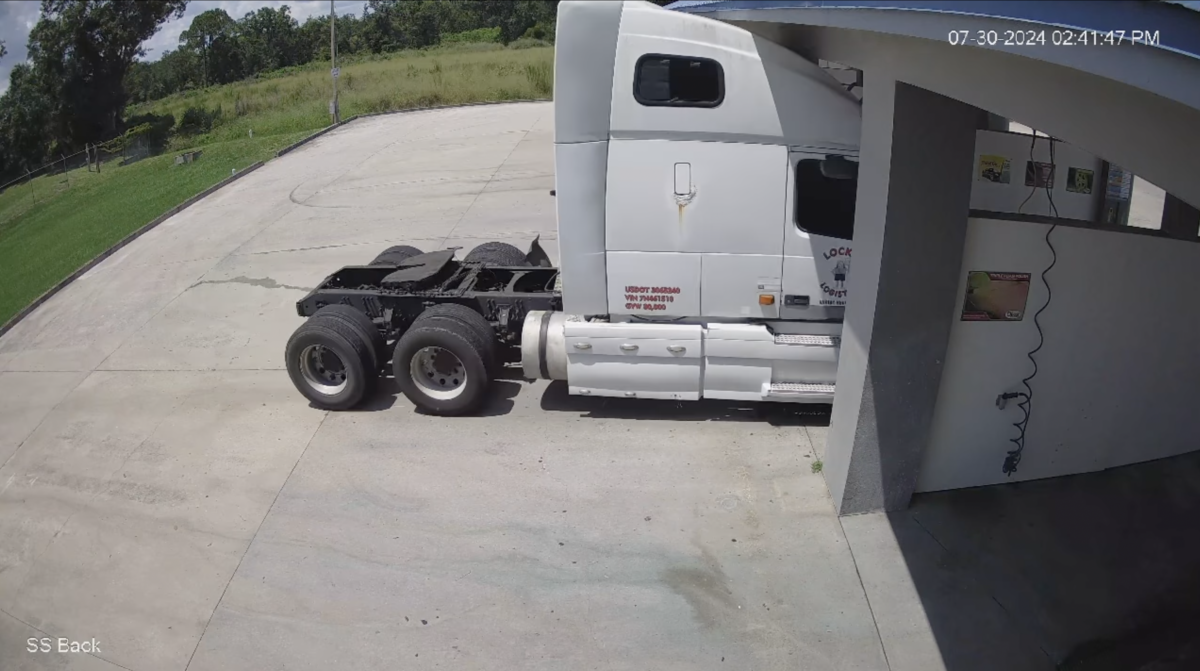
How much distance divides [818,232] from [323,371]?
5.15 m

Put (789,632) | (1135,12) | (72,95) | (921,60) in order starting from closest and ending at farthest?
1. (1135,12)
2. (921,60)
3. (789,632)
4. (72,95)

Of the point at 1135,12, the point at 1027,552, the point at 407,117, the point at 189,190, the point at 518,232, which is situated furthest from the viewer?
the point at 407,117

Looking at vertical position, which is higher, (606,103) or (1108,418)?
(606,103)

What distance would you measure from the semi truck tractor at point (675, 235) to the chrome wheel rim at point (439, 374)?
1cm

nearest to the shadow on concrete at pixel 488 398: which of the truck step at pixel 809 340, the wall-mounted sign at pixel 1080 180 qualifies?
the truck step at pixel 809 340

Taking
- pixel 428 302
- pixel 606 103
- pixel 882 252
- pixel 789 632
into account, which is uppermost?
pixel 606 103

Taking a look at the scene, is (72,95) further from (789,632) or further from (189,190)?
(789,632)

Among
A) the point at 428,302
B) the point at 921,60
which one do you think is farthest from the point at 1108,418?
the point at 428,302

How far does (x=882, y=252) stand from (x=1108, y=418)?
8.62 ft

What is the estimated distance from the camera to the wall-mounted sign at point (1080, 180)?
8070 millimetres

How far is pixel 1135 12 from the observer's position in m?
2.69

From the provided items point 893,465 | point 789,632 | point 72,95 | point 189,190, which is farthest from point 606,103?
point 72,95

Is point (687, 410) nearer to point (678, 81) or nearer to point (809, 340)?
point (809, 340)

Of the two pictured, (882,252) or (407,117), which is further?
(407,117)
